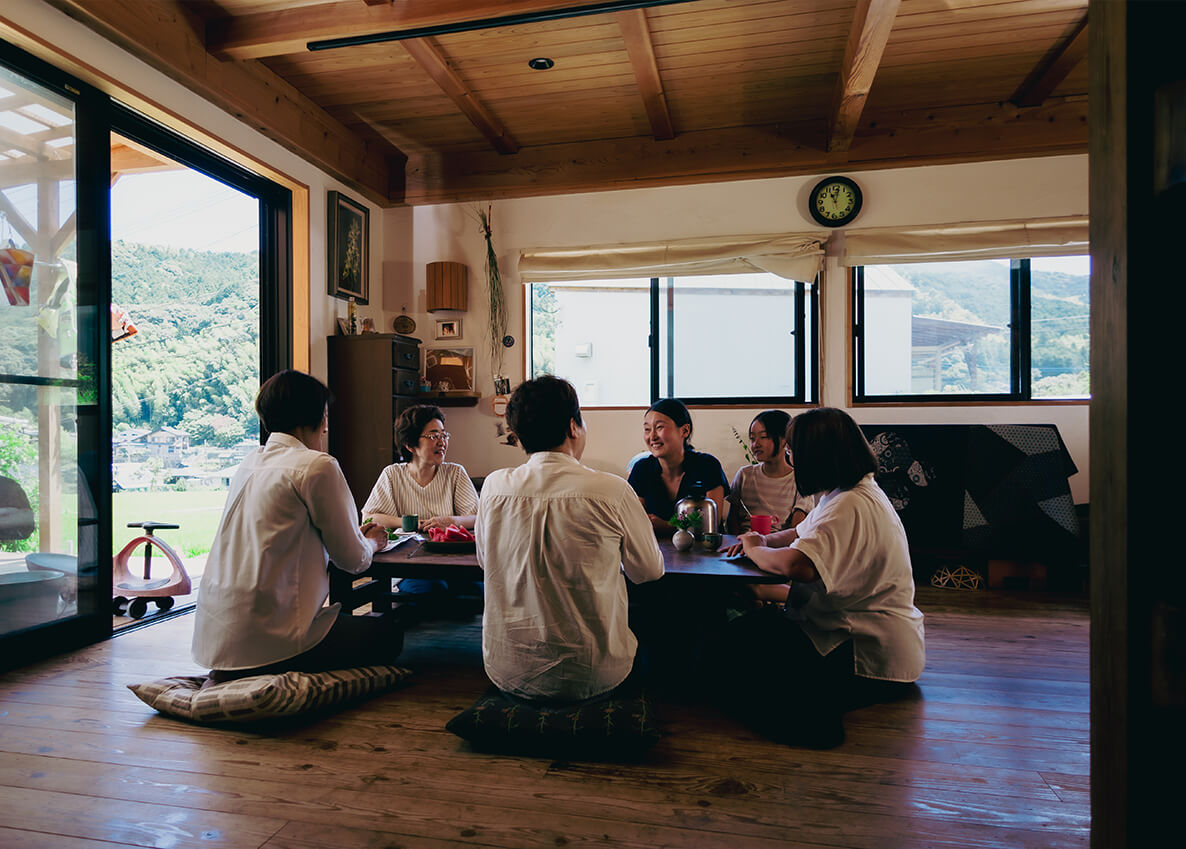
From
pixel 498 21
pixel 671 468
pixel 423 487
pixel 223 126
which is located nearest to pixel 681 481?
pixel 671 468

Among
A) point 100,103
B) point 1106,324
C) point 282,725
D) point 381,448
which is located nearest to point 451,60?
point 100,103

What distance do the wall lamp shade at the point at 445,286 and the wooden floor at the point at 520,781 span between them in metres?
3.53

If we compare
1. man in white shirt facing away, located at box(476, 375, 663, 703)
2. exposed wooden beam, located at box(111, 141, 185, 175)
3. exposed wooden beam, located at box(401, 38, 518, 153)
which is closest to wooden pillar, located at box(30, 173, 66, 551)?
exposed wooden beam, located at box(111, 141, 185, 175)

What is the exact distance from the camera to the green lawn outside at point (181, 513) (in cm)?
525

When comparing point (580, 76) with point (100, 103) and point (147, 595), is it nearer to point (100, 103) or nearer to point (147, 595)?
point (100, 103)

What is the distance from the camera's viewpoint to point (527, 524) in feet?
6.94

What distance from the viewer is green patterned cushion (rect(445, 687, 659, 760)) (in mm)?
2064

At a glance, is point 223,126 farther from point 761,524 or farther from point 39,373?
point 761,524

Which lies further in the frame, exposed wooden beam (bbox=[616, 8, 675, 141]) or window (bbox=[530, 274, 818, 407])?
window (bbox=[530, 274, 818, 407])

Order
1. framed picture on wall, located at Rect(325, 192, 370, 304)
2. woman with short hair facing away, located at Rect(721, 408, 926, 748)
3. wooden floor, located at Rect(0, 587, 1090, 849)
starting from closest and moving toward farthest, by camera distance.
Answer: wooden floor, located at Rect(0, 587, 1090, 849) → woman with short hair facing away, located at Rect(721, 408, 926, 748) → framed picture on wall, located at Rect(325, 192, 370, 304)

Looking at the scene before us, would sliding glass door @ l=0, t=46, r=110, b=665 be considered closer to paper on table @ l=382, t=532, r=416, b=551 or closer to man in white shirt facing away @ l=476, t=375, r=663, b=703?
paper on table @ l=382, t=532, r=416, b=551

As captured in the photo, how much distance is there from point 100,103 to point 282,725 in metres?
3.00

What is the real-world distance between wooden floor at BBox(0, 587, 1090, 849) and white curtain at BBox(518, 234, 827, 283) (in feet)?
10.9

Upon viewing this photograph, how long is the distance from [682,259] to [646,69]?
1497 millimetres
